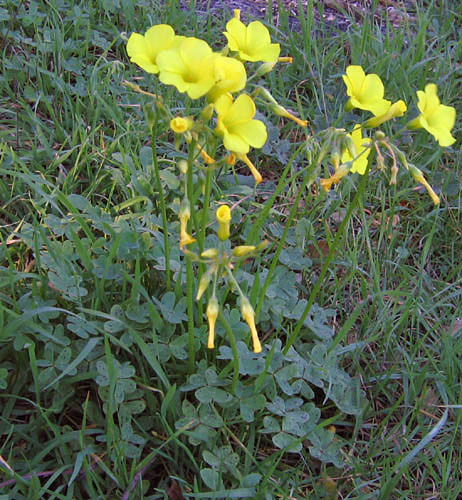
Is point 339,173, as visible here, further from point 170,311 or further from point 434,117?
point 170,311

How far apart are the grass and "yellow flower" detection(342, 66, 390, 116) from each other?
0.54 metres

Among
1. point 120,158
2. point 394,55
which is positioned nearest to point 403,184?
point 394,55

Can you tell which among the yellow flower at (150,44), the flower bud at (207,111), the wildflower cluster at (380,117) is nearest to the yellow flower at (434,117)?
the wildflower cluster at (380,117)

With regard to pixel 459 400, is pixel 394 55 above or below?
above

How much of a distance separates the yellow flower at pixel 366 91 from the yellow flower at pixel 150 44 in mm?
440

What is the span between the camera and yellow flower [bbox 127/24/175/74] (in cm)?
145

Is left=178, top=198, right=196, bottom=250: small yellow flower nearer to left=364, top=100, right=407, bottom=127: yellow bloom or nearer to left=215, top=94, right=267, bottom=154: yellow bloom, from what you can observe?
left=215, top=94, right=267, bottom=154: yellow bloom

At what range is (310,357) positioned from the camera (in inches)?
78.0

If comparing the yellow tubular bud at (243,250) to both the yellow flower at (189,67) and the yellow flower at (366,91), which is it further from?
the yellow flower at (366,91)

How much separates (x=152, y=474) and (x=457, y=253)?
1.55 metres

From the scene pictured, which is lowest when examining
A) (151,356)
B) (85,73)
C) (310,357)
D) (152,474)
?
(152,474)

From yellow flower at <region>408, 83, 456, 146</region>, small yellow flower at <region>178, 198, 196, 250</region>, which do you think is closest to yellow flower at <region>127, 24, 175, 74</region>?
small yellow flower at <region>178, 198, 196, 250</region>

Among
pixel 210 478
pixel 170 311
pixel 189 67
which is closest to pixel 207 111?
pixel 189 67

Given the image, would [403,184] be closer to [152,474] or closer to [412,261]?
[412,261]
